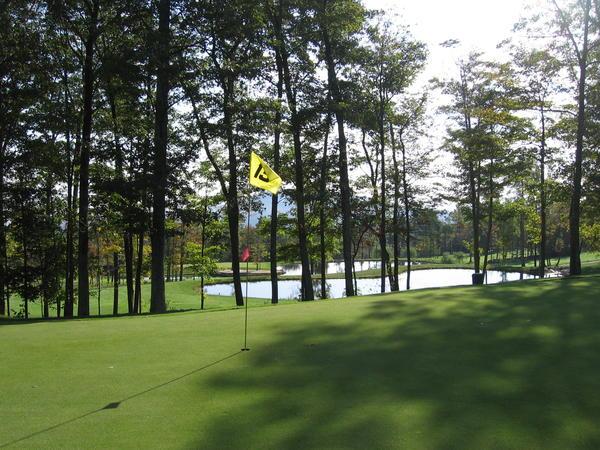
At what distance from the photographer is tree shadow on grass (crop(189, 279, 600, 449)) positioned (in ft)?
12.6

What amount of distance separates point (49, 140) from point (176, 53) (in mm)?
7870

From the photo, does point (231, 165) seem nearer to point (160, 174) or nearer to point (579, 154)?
point (160, 174)

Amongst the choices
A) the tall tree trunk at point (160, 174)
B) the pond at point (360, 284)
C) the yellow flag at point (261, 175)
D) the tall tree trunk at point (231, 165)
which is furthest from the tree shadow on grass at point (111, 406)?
the pond at point (360, 284)

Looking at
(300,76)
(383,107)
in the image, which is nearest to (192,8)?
(300,76)

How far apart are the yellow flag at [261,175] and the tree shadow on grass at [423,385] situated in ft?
8.16

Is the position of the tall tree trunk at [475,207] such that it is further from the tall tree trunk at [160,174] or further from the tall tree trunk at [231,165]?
the tall tree trunk at [160,174]

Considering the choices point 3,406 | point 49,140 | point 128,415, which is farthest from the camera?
point 49,140

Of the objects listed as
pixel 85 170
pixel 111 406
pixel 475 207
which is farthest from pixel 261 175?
pixel 475 207

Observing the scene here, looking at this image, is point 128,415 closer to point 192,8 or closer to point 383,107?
point 192,8

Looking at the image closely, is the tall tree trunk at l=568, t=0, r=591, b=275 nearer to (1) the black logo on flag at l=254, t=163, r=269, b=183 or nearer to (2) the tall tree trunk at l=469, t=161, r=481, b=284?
(2) the tall tree trunk at l=469, t=161, r=481, b=284

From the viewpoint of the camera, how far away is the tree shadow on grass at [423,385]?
384 centimetres

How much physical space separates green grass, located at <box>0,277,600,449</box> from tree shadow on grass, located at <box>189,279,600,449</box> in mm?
18

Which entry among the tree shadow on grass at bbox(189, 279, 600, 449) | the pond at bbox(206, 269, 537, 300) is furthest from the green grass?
the pond at bbox(206, 269, 537, 300)

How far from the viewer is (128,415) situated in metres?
4.40
